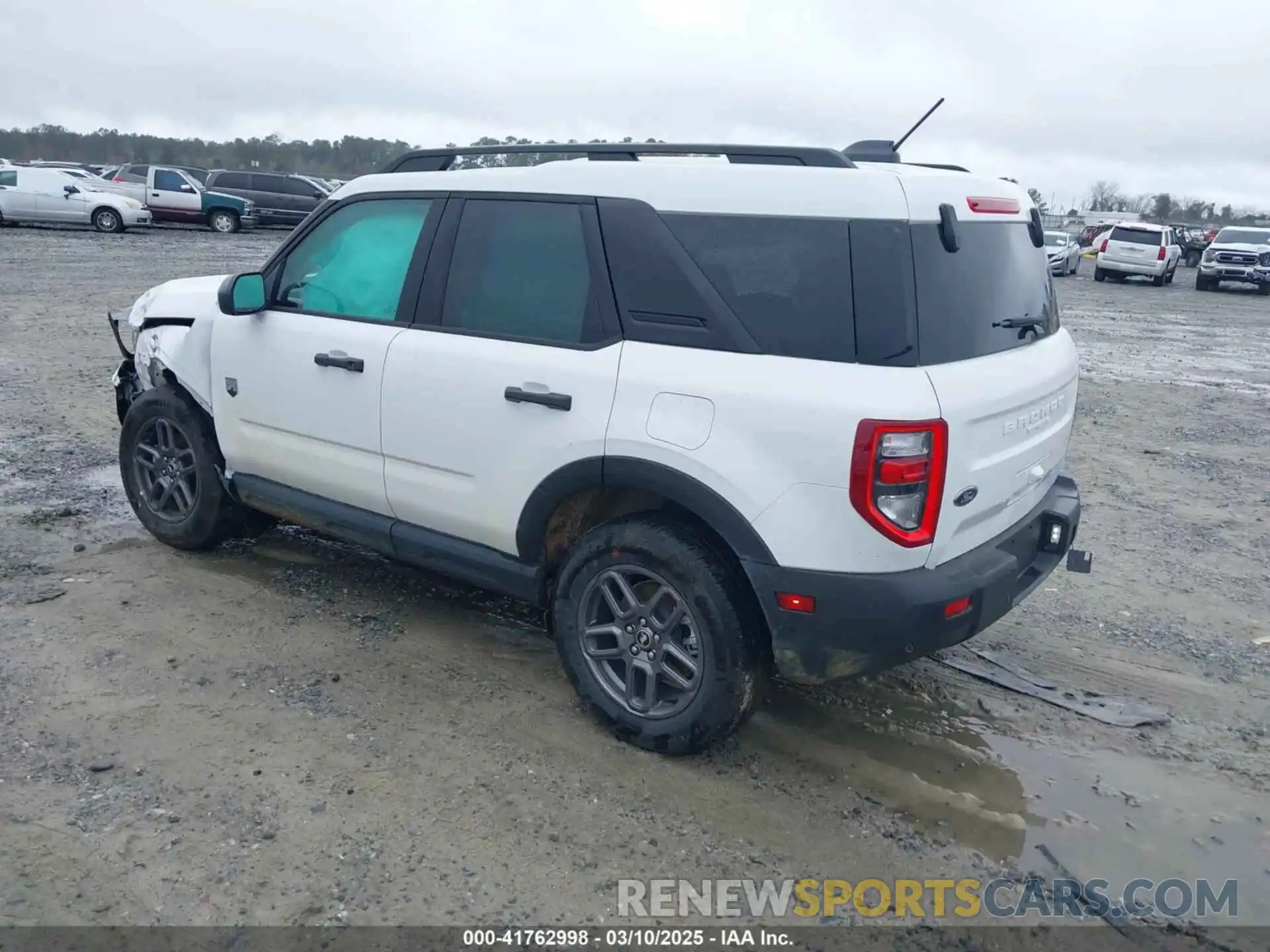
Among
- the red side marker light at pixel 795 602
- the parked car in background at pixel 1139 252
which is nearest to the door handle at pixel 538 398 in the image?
the red side marker light at pixel 795 602

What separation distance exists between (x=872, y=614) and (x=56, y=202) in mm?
28120

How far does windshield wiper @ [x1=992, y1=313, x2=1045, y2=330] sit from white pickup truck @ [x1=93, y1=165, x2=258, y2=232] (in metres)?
28.8

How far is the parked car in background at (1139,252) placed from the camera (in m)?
28.5

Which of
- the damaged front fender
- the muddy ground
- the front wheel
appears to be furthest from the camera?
the front wheel

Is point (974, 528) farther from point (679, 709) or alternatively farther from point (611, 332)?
point (611, 332)

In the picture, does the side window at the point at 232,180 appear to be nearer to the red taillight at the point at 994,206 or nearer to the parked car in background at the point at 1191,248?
the red taillight at the point at 994,206

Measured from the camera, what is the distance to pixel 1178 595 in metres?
5.19

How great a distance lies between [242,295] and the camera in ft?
14.7

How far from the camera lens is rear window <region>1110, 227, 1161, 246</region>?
28.6 metres

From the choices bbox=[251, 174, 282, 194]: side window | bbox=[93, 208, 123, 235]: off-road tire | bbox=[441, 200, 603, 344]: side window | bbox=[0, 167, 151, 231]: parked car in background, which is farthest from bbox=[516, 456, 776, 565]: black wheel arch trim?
bbox=[251, 174, 282, 194]: side window

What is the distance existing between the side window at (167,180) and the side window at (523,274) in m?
28.3

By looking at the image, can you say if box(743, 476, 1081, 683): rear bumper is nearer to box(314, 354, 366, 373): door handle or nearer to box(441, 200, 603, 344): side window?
box(441, 200, 603, 344): side window

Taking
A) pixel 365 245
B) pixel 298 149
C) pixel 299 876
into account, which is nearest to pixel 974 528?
pixel 299 876

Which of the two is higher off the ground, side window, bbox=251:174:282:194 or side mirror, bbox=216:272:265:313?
side window, bbox=251:174:282:194
